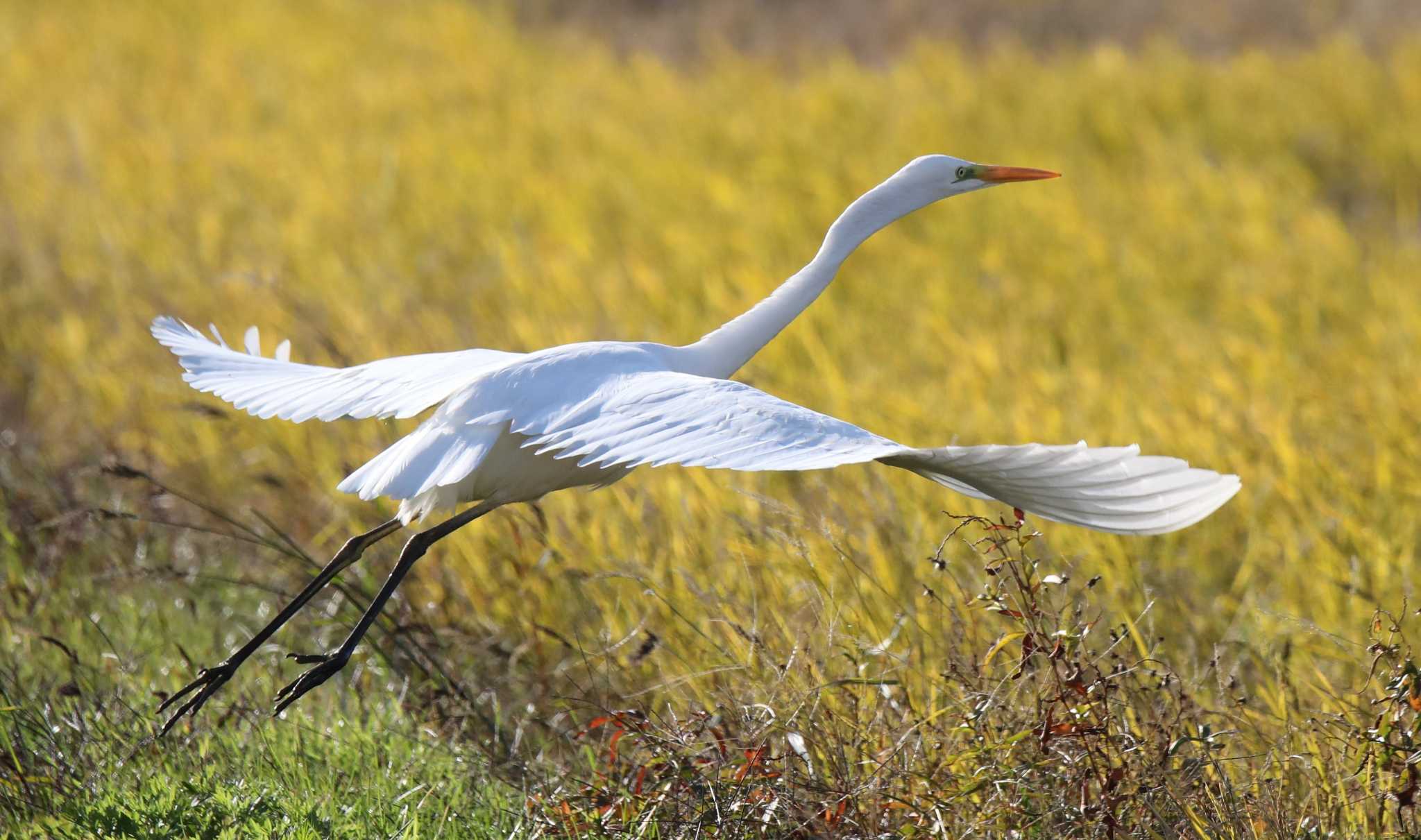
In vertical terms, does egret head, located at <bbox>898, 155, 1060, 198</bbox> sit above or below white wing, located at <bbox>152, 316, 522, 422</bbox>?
above

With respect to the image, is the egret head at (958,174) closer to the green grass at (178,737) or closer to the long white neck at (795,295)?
the long white neck at (795,295)

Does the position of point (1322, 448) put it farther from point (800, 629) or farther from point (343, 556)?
point (343, 556)

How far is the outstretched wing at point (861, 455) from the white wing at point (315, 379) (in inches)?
17.6

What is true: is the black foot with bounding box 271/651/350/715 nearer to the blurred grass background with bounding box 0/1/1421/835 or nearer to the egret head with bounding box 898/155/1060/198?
the blurred grass background with bounding box 0/1/1421/835

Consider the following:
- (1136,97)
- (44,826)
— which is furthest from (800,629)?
(1136,97)

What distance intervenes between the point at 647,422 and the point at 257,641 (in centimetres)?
106

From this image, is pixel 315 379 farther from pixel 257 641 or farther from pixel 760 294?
pixel 760 294

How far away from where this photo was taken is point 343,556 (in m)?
2.81

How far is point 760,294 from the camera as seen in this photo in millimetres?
5062

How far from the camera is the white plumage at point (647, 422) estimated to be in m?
1.66

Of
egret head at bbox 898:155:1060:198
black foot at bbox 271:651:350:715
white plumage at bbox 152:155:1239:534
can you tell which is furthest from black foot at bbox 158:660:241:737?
egret head at bbox 898:155:1060:198

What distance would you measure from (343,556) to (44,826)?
0.72 m

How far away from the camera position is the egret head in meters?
2.89

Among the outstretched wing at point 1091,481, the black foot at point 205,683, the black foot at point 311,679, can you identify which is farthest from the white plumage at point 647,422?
the black foot at point 205,683
